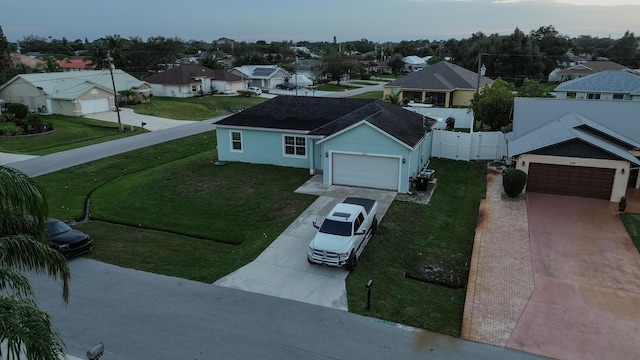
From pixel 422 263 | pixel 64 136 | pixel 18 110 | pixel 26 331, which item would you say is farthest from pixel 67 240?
pixel 18 110

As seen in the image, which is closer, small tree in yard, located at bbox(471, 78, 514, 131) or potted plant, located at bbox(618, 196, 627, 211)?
potted plant, located at bbox(618, 196, 627, 211)

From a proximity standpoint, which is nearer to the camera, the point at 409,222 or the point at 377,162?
the point at 409,222

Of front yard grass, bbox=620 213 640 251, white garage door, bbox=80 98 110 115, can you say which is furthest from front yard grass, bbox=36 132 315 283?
white garage door, bbox=80 98 110 115

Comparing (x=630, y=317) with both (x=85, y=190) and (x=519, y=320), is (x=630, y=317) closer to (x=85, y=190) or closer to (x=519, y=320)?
(x=519, y=320)

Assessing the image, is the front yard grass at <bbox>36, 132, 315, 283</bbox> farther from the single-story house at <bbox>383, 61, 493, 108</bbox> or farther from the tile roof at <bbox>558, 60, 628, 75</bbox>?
the tile roof at <bbox>558, 60, 628, 75</bbox>

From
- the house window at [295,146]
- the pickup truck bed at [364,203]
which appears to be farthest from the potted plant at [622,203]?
the house window at [295,146]

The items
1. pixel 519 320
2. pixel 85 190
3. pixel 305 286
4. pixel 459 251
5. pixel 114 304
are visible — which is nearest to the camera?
pixel 519 320

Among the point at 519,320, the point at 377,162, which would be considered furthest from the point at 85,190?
the point at 519,320

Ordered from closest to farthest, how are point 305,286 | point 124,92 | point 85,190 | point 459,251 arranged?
point 305,286, point 459,251, point 85,190, point 124,92
